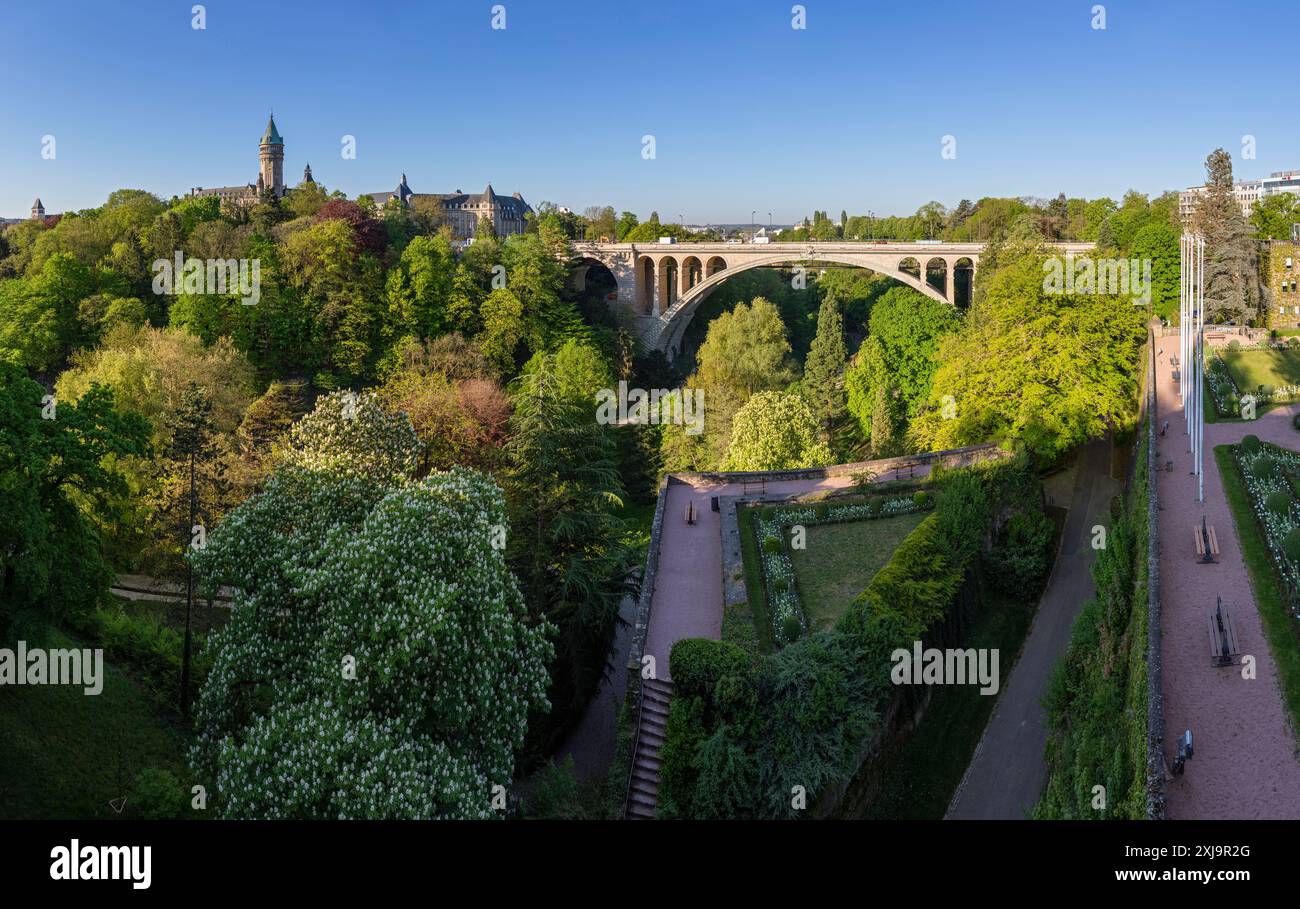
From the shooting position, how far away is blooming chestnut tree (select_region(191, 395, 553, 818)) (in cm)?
1245

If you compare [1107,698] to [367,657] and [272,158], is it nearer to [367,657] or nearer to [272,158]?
[367,657]

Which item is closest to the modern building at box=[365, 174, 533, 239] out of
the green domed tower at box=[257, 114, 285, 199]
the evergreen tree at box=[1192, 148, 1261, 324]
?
the green domed tower at box=[257, 114, 285, 199]

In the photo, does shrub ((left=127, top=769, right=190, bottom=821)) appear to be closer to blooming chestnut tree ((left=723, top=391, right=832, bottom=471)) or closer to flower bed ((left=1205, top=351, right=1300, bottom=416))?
blooming chestnut tree ((left=723, top=391, right=832, bottom=471))

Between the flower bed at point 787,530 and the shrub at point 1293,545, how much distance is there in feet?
27.9

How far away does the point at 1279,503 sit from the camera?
2103cm

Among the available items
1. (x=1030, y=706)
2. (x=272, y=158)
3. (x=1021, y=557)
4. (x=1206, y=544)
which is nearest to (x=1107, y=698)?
(x=1030, y=706)

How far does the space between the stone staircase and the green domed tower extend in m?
93.3

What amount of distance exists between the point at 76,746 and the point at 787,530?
15.7 metres

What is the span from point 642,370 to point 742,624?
44.3 meters

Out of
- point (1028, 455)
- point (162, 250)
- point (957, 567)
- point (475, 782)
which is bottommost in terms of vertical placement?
point (475, 782)

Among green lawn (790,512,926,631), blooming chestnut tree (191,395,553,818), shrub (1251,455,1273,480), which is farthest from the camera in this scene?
shrub (1251,455,1273,480)
